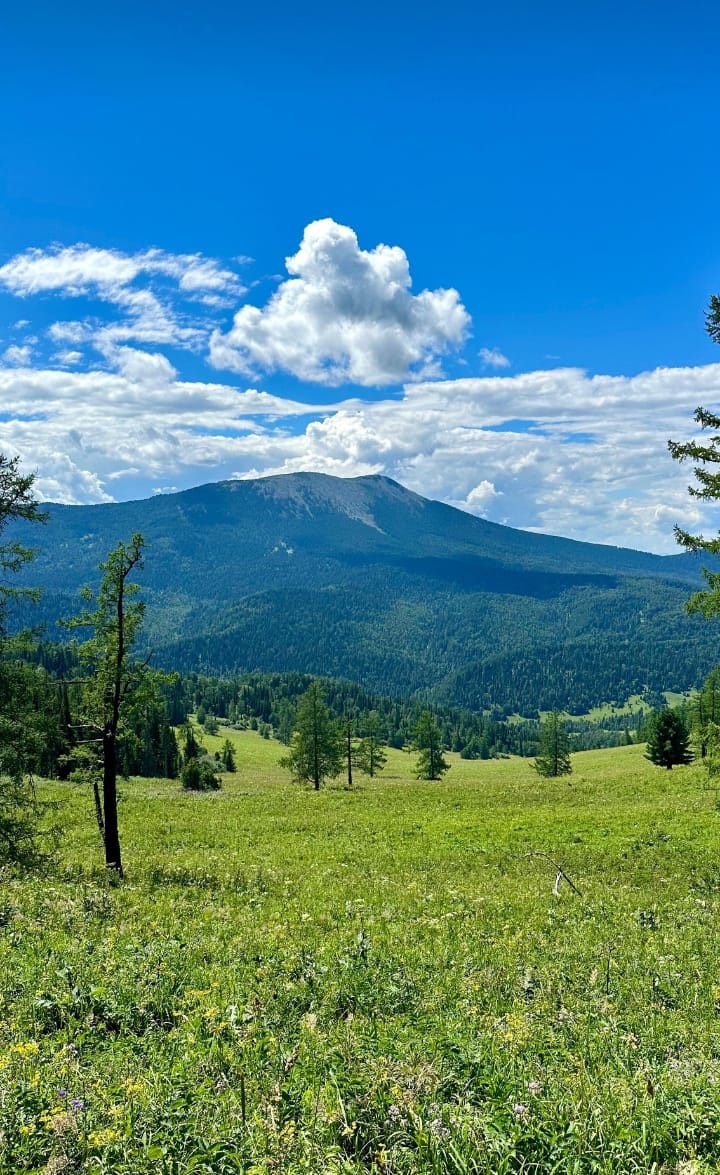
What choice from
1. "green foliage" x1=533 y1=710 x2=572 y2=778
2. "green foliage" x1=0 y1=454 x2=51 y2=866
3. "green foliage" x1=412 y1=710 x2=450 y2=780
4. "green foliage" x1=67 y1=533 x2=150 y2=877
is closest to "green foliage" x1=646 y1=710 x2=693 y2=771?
"green foliage" x1=533 y1=710 x2=572 y2=778

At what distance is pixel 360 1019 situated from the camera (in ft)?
26.4

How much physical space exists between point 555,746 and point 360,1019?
258 feet

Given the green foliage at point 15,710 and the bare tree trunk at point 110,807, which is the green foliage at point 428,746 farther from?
the green foliage at point 15,710

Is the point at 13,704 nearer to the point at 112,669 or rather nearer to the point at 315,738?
the point at 112,669

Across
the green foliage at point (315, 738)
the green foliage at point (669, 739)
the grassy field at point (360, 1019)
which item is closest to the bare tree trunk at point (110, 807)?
the grassy field at point (360, 1019)

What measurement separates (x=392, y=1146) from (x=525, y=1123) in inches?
42.4

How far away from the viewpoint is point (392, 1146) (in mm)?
4492

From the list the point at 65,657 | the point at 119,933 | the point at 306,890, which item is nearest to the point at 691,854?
the point at 306,890

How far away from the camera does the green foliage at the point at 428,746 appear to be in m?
82.8

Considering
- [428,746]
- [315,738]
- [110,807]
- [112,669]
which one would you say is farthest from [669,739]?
[112,669]

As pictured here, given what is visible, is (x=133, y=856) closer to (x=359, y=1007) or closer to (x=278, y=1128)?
(x=359, y=1007)

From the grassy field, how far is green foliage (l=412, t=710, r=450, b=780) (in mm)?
60046

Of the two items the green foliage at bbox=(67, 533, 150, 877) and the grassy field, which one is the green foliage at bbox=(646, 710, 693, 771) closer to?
the grassy field

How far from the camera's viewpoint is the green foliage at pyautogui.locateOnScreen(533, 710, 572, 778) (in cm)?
8025
